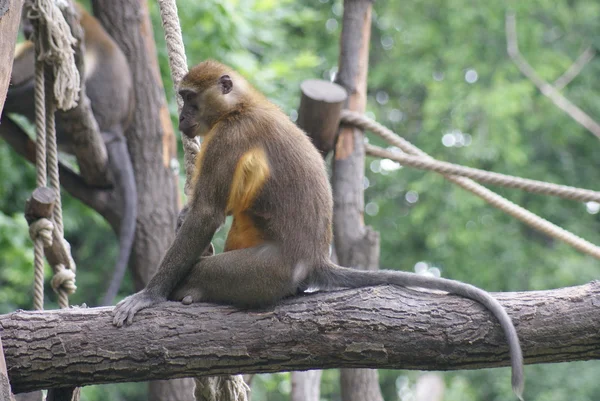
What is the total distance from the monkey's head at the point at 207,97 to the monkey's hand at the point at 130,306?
972mm

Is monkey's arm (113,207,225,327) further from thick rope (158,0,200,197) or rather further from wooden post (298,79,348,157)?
wooden post (298,79,348,157)

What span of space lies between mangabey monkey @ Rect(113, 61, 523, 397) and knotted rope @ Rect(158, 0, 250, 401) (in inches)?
6.0

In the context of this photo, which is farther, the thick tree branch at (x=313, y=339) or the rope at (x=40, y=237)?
the rope at (x=40, y=237)

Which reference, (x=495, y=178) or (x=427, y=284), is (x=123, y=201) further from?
(x=427, y=284)

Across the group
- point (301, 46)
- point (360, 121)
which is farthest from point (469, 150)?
point (360, 121)

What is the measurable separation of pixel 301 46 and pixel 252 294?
41.9 ft

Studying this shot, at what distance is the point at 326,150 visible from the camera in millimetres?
6230

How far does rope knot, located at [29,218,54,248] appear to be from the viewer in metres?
4.64

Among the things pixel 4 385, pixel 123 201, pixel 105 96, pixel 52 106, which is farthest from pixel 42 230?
pixel 105 96

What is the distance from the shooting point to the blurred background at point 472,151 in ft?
41.4

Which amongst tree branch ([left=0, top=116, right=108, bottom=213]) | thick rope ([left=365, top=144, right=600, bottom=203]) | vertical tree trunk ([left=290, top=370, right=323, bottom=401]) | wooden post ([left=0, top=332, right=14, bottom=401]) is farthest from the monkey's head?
tree branch ([left=0, top=116, right=108, bottom=213])

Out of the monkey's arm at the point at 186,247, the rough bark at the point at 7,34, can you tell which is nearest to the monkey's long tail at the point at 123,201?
the monkey's arm at the point at 186,247

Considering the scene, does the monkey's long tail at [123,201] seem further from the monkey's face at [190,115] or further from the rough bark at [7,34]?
the rough bark at [7,34]

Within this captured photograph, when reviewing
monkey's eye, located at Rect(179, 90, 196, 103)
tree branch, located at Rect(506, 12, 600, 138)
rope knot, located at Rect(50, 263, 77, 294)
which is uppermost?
tree branch, located at Rect(506, 12, 600, 138)
